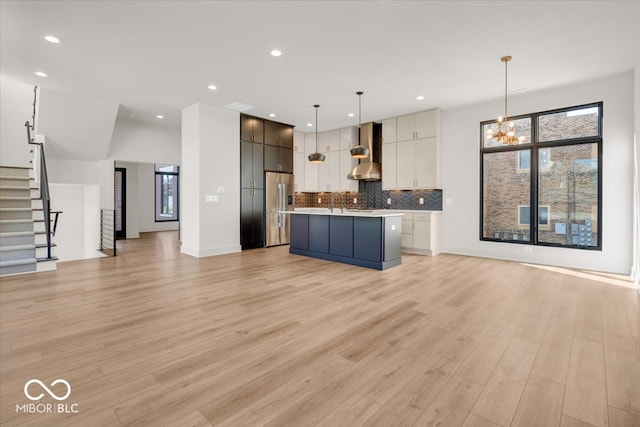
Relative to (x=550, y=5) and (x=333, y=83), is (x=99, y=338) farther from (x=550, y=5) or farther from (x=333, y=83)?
(x=550, y=5)

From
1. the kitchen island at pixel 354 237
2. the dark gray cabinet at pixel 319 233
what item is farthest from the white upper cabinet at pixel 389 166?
the dark gray cabinet at pixel 319 233

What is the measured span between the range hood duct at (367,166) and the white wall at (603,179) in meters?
1.61

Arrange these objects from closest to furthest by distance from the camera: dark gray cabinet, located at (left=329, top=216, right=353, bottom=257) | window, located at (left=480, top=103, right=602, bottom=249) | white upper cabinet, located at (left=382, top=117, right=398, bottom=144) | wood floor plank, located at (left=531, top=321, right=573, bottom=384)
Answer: wood floor plank, located at (left=531, top=321, right=573, bottom=384)
window, located at (left=480, top=103, right=602, bottom=249)
dark gray cabinet, located at (left=329, top=216, right=353, bottom=257)
white upper cabinet, located at (left=382, top=117, right=398, bottom=144)

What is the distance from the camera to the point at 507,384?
186cm

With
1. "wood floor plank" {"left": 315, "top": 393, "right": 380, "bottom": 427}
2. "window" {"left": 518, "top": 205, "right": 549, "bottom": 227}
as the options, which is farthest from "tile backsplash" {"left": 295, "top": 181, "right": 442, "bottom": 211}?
"wood floor plank" {"left": 315, "top": 393, "right": 380, "bottom": 427}

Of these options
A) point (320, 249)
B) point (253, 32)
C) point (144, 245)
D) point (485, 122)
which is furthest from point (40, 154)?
point (485, 122)

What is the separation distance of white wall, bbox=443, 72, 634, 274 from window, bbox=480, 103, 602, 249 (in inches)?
4.8

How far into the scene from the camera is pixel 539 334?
2.59m

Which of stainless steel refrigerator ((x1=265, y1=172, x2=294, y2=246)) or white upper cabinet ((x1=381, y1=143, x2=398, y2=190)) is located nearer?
white upper cabinet ((x1=381, y1=143, x2=398, y2=190))

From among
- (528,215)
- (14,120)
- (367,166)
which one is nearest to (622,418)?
(528,215)

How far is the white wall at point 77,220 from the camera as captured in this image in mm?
7590

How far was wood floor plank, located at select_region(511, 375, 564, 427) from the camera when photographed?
5.07 feet

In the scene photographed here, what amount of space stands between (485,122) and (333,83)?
3394 millimetres

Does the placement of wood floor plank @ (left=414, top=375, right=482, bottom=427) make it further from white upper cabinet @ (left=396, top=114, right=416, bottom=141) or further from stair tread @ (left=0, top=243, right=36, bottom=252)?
stair tread @ (left=0, top=243, right=36, bottom=252)
